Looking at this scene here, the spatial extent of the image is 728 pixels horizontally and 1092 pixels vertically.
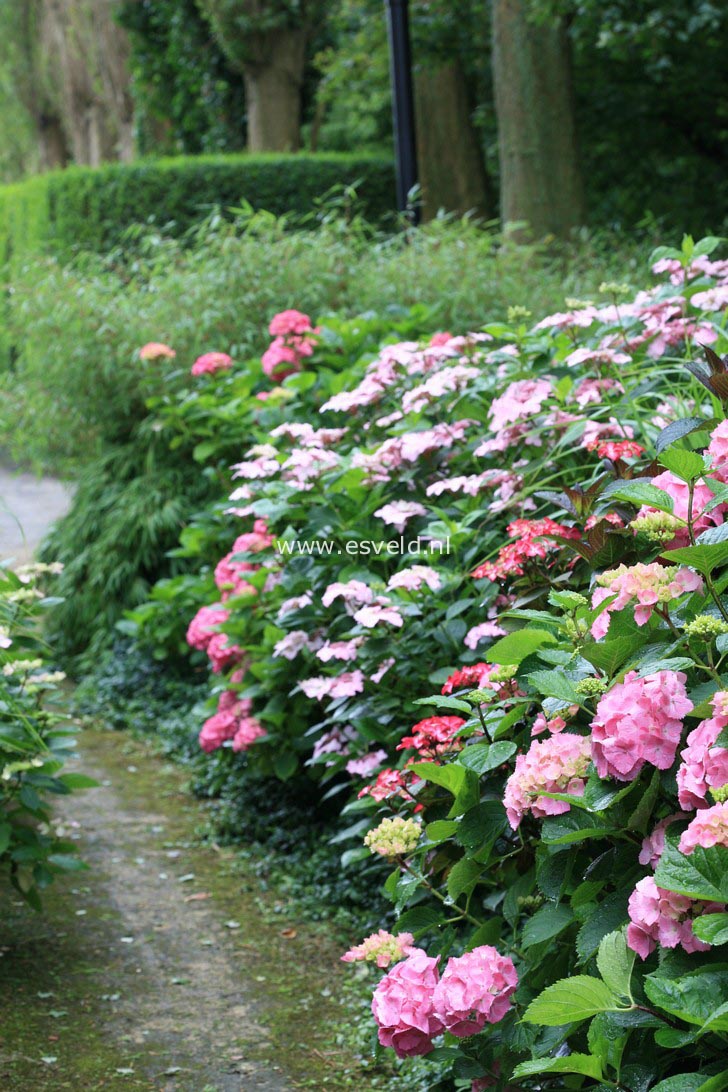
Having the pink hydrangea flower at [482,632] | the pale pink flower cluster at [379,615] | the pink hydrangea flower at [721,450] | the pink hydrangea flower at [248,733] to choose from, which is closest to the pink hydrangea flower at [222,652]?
the pink hydrangea flower at [248,733]

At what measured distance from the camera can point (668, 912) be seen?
4.90 feet

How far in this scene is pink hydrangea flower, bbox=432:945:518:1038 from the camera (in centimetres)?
187

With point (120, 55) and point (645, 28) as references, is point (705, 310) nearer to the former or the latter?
point (645, 28)

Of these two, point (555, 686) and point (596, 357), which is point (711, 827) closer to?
point (555, 686)

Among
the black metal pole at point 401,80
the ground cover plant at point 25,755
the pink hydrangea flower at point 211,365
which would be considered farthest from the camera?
the black metal pole at point 401,80

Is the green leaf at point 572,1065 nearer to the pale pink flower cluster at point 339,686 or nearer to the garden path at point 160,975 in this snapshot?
the garden path at point 160,975

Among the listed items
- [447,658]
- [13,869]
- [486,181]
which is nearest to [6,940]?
[13,869]

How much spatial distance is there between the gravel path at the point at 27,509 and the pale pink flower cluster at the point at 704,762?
6.70 m

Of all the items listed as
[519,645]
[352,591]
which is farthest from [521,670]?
[352,591]

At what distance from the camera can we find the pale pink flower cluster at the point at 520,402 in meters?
3.02

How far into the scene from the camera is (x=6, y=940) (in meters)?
3.17

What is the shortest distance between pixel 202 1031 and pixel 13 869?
2.02 feet

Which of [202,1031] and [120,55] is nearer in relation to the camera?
[202,1031]

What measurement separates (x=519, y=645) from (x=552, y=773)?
27cm
